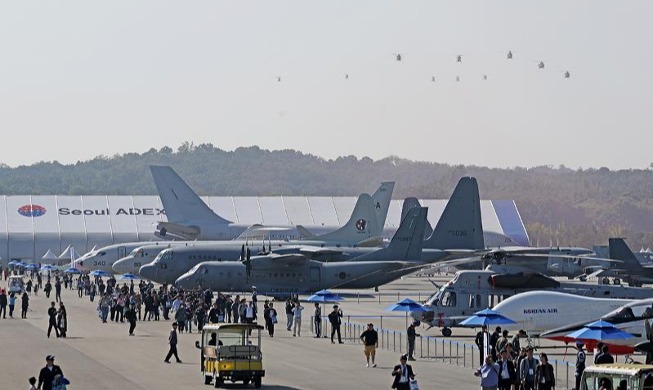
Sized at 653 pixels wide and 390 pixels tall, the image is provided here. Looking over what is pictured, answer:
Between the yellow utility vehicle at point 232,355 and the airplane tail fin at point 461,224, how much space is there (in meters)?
46.1

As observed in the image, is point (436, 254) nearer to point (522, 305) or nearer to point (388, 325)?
point (388, 325)

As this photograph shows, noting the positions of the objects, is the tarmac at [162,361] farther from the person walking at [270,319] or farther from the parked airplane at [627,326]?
the parked airplane at [627,326]

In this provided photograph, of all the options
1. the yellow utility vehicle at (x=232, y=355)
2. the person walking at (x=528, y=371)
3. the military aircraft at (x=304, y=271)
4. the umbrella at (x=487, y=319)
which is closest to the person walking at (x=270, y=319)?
the umbrella at (x=487, y=319)

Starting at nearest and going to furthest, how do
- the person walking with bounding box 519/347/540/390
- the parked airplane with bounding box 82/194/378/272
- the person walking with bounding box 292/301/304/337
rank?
the person walking with bounding box 519/347/540/390 < the person walking with bounding box 292/301/304/337 < the parked airplane with bounding box 82/194/378/272

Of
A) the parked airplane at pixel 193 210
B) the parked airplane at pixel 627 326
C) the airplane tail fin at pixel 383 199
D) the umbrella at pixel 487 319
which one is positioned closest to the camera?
the parked airplane at pixel 627 326

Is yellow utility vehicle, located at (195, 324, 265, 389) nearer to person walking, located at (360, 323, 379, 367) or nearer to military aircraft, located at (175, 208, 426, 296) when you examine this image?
person walking, located at (360, 323, 379, 367)

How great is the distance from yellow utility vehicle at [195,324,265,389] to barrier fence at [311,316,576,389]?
7.81 metres

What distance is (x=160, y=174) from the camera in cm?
11475

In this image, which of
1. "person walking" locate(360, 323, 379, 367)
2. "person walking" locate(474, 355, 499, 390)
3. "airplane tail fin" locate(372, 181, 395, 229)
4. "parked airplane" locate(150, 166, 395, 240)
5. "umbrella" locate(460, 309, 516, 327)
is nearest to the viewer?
"person walking" locate(474, 355, 499, 390)

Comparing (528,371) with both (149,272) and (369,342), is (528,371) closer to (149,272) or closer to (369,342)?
(369,342)

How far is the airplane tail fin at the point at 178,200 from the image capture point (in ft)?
375

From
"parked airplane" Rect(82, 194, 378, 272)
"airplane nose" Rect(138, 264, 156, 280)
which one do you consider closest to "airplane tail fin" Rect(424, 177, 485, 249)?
"parked airplane" Rect(82, 194, 378, 272)

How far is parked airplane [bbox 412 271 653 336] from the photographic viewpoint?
48844 mm

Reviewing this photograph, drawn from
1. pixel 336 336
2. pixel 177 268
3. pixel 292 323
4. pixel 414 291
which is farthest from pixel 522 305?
pixel 414 291
